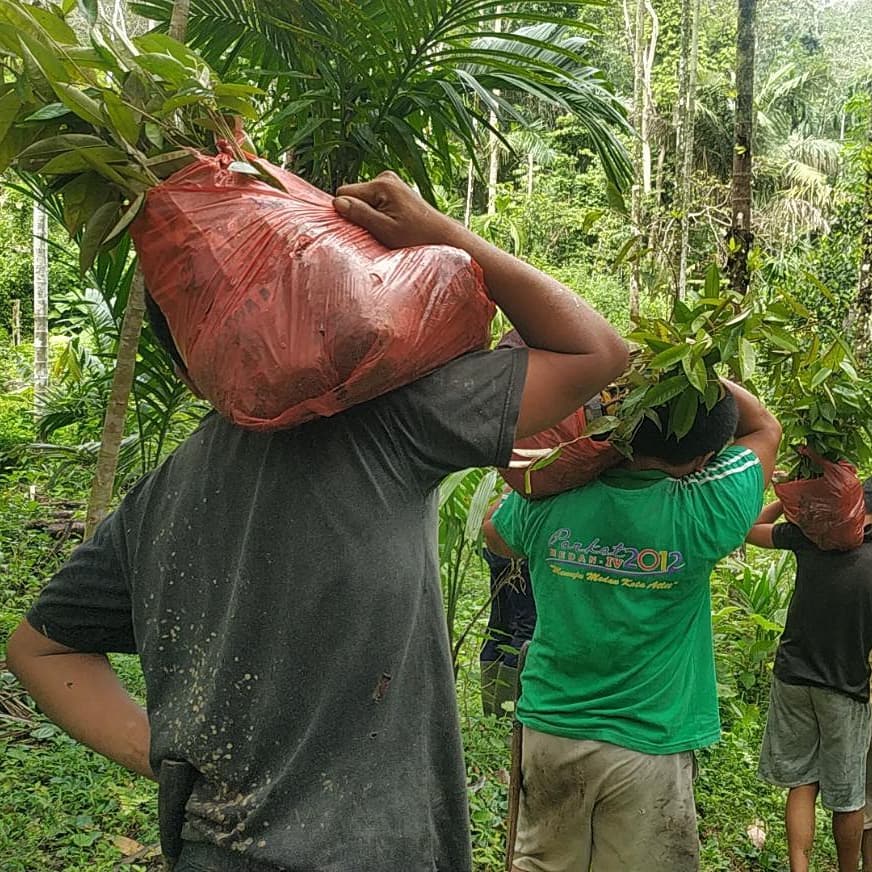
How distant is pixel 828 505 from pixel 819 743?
96 cm

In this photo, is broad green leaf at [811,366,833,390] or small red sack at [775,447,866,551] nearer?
broad green leaf at [811,366,833,390]

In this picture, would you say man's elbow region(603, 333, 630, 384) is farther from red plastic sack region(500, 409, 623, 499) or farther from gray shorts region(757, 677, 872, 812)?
gray shorts region(757, 677, 872, 812)

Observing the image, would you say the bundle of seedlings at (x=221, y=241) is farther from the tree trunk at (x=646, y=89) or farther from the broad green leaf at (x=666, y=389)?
the tree trunk at (x=646, y=89)

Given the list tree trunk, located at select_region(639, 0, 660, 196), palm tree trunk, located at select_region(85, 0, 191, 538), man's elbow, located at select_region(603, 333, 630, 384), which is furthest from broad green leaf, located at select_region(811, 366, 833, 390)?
tree trunk, located at select_region(639, 0, 660, 196)

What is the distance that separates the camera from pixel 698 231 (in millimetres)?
18656

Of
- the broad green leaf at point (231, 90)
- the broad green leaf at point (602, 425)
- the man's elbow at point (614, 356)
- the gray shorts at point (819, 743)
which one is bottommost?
the gray shorts at point (819, 743)

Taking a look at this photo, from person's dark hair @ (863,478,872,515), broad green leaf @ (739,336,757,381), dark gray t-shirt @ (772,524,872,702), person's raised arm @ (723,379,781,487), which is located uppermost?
broad green leaf @ (739,336,757,381)

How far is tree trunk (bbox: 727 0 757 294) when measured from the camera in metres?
5.11

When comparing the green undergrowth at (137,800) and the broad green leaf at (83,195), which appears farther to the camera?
the green undergrowth at (137,800)

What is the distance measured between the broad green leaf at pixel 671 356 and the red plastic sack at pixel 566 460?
9.5 inches

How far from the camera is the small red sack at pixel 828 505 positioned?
3117 millimetres

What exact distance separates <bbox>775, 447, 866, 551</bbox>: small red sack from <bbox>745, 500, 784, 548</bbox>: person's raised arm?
0.56 feet

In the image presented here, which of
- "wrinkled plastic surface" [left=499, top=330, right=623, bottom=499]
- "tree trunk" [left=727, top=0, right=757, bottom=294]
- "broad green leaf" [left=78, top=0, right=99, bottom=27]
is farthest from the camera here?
"tree trunk" [left=727, top=0, right=757, bottom=294]

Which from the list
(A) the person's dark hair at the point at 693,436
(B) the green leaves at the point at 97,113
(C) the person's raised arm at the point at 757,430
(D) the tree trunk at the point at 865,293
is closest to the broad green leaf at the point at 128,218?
(B) the green leaves at the point at 97,113
